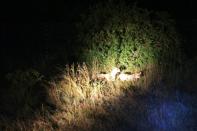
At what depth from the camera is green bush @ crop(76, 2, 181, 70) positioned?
7.89 metres

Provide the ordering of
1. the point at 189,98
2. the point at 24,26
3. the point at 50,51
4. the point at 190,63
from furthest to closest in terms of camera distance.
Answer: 1. the point at 24,26
2. the point at 50,51
3. the point at 190,63
4. the point at 189,98

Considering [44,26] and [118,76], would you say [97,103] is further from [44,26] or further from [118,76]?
[44,26]

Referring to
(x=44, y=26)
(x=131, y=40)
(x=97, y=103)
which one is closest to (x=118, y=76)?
(x=131, y=40)

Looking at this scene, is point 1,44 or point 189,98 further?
point 1,44

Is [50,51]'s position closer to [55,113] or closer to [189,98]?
[55,113]

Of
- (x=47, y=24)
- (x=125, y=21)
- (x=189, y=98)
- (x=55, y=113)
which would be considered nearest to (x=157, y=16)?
(x=125, y=21)

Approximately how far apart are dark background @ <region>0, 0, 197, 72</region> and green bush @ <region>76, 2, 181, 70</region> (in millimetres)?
808

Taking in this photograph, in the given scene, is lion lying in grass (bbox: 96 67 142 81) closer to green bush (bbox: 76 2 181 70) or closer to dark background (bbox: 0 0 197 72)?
green bush (bbox: 76 2 181 70)

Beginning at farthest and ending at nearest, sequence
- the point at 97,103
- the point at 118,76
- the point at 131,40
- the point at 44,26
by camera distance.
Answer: the point at 44,26, the point at 131,40, the point at 118,76, the point at 97,103

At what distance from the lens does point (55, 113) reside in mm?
6883

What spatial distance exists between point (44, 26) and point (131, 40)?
3899mm

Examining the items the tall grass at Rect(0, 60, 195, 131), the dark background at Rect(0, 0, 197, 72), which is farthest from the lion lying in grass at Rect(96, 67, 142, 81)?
the dark background at Rect(0, 0, 197, 72)

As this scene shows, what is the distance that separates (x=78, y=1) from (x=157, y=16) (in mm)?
4411

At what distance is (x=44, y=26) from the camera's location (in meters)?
11.4
